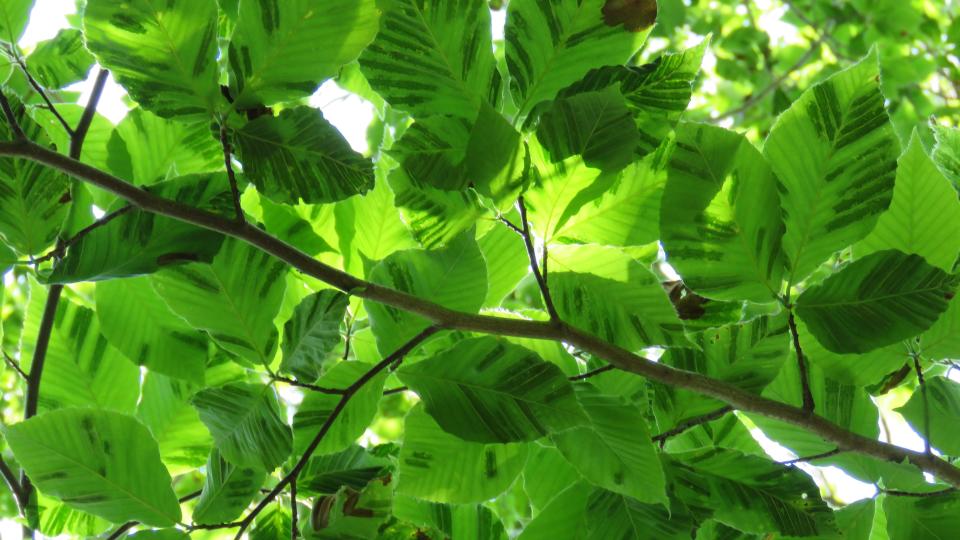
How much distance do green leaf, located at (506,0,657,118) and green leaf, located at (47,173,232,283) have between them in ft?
0.58

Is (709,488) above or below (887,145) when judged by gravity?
below

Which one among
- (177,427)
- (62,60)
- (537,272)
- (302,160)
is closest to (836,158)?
(537,272)

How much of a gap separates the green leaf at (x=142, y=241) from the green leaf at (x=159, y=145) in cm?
18

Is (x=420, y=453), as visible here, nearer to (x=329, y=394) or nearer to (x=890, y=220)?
(x=329, y=394)

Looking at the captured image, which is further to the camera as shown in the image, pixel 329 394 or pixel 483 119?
pixel 329 394

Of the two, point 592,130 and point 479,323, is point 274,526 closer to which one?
point 479,323

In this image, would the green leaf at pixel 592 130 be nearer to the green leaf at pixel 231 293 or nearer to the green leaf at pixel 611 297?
the green leaf at pixel 611 297

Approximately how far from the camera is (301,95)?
1.38 ft

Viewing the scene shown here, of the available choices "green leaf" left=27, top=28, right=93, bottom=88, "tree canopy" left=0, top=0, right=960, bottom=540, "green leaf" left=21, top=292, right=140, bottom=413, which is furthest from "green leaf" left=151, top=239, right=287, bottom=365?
"green leaf" left=27, top=28, right=93, bottom=88

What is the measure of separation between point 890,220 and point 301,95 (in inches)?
13.7

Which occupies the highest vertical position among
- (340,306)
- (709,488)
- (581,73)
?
(581,73)

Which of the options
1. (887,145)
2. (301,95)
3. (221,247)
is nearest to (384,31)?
(301,95)

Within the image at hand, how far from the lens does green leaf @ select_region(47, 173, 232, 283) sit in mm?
438

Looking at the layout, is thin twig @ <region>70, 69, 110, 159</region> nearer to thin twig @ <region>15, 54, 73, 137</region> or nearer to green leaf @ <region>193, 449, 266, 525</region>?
thin twig @ <region>15, 54, 73, 137</region>
